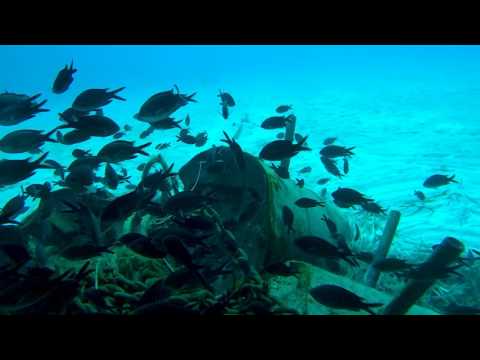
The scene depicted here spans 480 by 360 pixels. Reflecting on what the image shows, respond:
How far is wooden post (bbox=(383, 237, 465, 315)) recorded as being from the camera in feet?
11.4

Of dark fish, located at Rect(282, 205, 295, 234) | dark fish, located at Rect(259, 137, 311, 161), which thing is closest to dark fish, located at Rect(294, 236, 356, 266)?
dark fish, located at Rect(282, 205, 295, 234)

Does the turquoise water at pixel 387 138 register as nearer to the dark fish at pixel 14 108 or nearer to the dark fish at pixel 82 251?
the dark fish at pixel 82 251

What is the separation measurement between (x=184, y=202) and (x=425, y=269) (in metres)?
2.75

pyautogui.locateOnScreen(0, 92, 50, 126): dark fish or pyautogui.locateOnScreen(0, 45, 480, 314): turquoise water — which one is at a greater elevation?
pyautogui.locateOnScreen(0, 45, 480, 314): turquoise water

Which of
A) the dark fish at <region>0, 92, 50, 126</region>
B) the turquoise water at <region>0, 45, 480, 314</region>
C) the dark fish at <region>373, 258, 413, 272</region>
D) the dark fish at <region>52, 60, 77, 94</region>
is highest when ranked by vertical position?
the turquoise water at <region>0, 45, 480, 314</region>

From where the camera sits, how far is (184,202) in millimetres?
4332

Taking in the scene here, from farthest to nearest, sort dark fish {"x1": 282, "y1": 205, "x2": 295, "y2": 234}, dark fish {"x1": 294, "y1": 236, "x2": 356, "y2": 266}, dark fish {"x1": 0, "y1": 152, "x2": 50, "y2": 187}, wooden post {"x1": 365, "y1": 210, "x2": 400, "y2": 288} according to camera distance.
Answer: wooden post {"x1": 365, "y1": 210, "x2": 400, "y2": 288} < dark fish {"x1": 282, "y1": 205, "x2": 295, "y2": 234} < dark fish {"x1": 0, "y1": 152, "x2": 50, "y2": 187} < dark fish {"x1": 294, "y1": 236, "x2": 356, "y2": 266}

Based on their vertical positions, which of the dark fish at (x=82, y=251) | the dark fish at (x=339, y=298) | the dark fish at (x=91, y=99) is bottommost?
the dark fish at (x=339, y=298)

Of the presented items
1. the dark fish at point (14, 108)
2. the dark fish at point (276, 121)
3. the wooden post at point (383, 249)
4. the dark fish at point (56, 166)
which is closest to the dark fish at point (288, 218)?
the wooden post at point (383, 249)

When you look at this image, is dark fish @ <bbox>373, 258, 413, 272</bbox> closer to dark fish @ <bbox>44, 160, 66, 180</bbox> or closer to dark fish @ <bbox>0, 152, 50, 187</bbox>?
dark fish @ <bbox>0, 152, 50, 187</bbox>

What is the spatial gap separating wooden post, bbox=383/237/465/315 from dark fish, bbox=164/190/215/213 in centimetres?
238

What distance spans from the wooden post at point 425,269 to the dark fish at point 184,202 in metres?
2.38

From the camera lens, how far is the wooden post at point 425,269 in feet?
11.4

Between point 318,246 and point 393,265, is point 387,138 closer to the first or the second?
point 393,265
